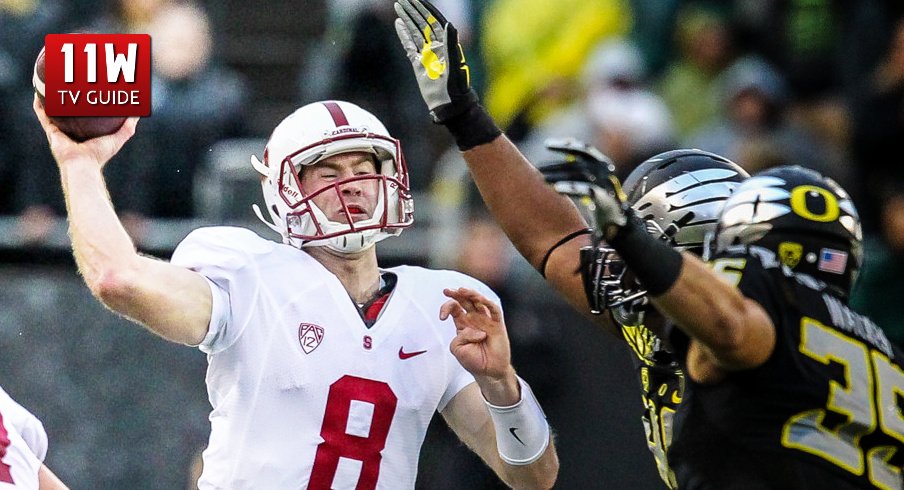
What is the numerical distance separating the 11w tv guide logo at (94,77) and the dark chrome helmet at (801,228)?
1.88m

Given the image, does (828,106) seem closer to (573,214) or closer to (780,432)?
(573,214)

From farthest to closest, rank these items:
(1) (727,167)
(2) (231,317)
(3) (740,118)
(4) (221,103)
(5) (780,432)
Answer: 1. (3) (740,118)
2. (4) (221,103)
3. (1) (727,167)
4. (2) (231,317)
5. (5) (780,432)

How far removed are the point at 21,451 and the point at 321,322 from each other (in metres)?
0.91

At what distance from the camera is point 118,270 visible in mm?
4145

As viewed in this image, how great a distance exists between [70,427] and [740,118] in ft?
14.0

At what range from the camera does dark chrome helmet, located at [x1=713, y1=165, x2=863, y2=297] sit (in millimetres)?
3977

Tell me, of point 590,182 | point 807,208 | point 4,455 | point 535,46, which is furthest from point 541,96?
point 590,182

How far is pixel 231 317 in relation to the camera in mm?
4426

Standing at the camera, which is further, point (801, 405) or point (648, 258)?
point (801, 405)

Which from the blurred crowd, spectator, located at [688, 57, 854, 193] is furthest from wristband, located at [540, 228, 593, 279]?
spectator, located at [688, 57, 854, 193]

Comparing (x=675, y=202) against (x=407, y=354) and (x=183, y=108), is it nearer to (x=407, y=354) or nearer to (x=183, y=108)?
(x=407, y=354)

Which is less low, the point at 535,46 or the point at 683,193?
the point at 683,193

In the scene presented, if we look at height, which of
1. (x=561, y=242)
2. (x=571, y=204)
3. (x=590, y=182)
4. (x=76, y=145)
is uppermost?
(x=590, y=182)

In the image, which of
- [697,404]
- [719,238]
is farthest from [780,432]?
[719,238]
